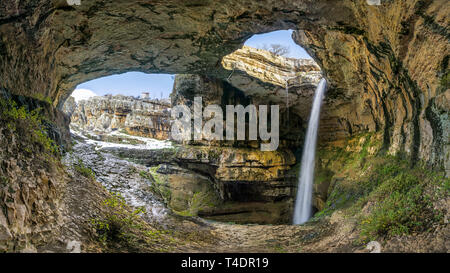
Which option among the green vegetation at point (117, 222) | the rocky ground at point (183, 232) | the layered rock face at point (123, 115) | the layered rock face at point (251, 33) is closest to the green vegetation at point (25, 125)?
the layered rock face at point (251, 33)

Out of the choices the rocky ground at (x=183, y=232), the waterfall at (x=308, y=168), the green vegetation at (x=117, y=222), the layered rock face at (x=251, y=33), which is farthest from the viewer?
the waterfall at (x=308, y=168)

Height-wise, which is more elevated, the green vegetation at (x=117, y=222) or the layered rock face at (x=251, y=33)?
the layered rock face at (x=251, y=33)

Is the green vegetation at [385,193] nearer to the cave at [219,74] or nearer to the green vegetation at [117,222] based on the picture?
the cave at [219,74]

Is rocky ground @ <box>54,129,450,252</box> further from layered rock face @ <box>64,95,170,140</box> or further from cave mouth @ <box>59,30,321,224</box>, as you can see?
layered rock face @ <box>64,95,170,140</box>

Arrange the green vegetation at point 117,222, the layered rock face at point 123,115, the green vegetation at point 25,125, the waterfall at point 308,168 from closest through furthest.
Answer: the green vegetation at point 25,125, the green vegetation at point 117,222, the waterfall at point 308,168, the layered rock face at point 123,115

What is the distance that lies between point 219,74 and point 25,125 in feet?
31.2

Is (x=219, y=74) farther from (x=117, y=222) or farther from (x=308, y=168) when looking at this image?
(x=117, y=222)

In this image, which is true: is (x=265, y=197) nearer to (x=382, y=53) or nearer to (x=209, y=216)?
(x=209, y=216)

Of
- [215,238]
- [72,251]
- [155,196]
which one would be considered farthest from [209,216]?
[72,251]

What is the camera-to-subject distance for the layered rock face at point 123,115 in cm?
2619

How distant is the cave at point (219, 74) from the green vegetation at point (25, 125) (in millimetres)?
34

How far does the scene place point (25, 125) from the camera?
5.30 metres

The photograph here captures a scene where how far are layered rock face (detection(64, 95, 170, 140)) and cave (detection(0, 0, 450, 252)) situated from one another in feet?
41.4

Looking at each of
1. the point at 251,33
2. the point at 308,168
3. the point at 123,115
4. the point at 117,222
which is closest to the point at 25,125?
the point at 117,222
